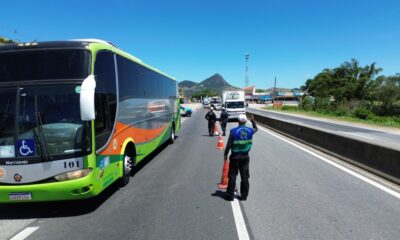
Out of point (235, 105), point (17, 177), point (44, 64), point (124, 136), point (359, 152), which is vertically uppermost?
point (44, 64)

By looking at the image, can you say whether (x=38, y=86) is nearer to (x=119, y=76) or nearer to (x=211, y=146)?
(x=119, y=76)

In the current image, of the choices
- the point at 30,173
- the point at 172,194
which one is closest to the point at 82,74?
the point at 30,173

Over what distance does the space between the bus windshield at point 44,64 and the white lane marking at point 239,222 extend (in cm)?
347

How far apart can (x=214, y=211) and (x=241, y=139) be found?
1.45 m

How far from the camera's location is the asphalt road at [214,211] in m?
5.30

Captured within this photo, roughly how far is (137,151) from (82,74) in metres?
3.79

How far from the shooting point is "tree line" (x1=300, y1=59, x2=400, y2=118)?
5694 cm

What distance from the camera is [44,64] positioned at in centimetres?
630

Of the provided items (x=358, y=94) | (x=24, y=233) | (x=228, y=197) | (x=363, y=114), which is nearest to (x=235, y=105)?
(x=363, y=114)

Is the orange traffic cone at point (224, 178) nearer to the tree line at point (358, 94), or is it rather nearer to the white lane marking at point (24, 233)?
the white lane marking at point (24, 233)

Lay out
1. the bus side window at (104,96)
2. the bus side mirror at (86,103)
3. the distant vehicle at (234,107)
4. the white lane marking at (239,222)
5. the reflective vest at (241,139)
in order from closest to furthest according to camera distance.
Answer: the white lane marking at (239,222) < the bus side mirror at (86,103) < the bus side window at (104,96) < the reflective vest at (241,139) < the distant vehicle at (234,107)

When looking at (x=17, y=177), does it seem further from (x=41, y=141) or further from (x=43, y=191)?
(x=41, y=141)

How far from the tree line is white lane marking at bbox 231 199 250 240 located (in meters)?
48.2

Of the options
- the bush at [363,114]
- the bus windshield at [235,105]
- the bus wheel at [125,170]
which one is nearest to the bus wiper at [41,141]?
the bus wheel at [125,170]
